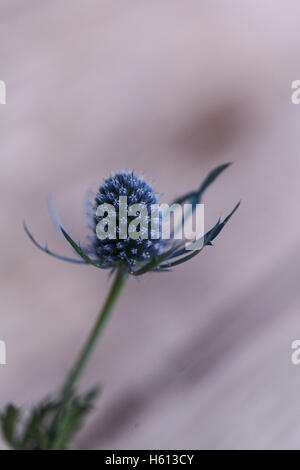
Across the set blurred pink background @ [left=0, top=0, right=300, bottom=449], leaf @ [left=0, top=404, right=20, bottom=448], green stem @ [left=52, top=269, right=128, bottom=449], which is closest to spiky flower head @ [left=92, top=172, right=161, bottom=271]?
green stem @ [left=52, top=269, right=128, bottom=449]

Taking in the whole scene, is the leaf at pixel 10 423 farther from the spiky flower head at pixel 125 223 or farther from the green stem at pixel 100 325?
the spiky flower head at pixel 125 223

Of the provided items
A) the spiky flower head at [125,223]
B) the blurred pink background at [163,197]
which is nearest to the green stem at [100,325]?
the spiky flower head at [125,223]

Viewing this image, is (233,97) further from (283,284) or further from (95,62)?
(283,284)

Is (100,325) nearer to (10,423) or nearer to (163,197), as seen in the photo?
(10,423)
